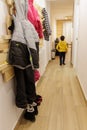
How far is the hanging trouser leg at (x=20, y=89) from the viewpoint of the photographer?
6.01 feet

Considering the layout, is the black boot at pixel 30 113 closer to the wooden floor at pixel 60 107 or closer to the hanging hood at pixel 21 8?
the wooden floor at pixel 60 107

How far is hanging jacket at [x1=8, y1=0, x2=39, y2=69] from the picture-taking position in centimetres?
167

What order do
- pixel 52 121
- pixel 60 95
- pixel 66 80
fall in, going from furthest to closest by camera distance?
pixel 66 80 < pixel 60 95 < pixel 52 121

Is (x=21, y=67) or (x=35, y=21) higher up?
(x=35, y=21)

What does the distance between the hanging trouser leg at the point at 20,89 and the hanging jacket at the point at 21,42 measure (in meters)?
0.13

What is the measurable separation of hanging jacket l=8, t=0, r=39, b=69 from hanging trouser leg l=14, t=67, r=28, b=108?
131 millimetres

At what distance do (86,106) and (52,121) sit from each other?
0.77 meters

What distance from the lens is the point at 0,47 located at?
4.95 ft

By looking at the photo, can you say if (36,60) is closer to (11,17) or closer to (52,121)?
(11,17)

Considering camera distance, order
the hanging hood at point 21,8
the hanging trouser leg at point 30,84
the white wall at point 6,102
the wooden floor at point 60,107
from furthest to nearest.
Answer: the wooden floor at point 60,107, the hanging trouser leg at point 30,84, the hanging hood at point 21,8, the white wall at point 6,102

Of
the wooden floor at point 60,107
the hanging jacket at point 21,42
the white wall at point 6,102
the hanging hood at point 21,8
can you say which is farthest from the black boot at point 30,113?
the hanging hood at point 21,8

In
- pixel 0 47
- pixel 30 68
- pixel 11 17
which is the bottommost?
pixel 30 68

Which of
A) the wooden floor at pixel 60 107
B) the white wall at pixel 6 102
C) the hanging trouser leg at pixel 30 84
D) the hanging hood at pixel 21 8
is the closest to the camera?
the white wall at pixel 6 102

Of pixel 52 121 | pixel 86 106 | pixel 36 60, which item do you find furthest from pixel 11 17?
pixel 86 106
